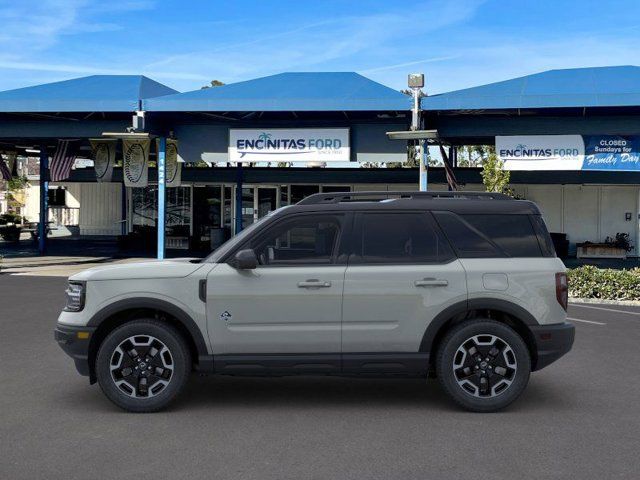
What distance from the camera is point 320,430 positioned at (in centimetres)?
549

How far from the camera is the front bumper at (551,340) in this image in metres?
6.00

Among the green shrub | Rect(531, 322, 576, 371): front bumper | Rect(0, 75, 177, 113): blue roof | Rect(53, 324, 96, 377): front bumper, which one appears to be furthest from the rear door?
Rect(0, 75, 177, 113): blue roof

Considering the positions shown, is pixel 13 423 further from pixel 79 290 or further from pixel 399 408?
pixel 399 408

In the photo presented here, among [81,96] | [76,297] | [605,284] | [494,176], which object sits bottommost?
[605,284]

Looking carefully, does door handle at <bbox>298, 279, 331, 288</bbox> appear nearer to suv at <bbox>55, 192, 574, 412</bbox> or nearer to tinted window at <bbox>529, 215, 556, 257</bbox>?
suv at <bbox>55, 192, 574, 412</bbox>

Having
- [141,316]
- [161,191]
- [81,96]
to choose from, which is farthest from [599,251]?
[141,316]

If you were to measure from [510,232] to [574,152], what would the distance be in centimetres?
1495

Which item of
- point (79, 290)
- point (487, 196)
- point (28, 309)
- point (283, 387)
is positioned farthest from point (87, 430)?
point (28, 309)

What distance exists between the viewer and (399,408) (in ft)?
20.2

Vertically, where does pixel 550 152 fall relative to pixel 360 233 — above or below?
above

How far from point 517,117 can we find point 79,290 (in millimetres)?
17086

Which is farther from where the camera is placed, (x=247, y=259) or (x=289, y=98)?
(x=289, y=98)

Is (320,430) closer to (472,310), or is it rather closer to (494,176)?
(472,310)

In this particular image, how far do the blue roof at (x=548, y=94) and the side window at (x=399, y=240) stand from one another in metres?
13.2
